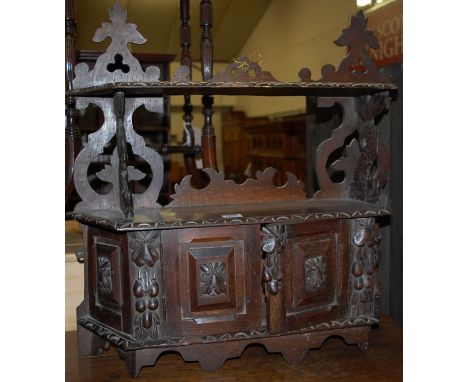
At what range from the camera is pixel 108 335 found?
2402 mm

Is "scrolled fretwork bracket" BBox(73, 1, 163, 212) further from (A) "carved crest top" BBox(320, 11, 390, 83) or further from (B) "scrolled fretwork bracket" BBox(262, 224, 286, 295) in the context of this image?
(A) "carved crest top" BBox(320, 11, 390, 83)

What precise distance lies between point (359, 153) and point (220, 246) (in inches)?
35.3

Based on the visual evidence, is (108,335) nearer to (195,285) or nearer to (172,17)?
(195,285)

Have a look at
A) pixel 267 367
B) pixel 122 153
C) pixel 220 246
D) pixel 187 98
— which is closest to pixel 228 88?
pixel 122 153

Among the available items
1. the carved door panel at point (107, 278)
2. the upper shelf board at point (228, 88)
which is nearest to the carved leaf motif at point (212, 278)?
the carved door panel at point (107, 278)

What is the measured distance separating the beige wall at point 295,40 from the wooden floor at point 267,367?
4323mm

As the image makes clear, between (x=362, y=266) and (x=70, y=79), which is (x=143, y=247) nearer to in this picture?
(x=362, y=266)

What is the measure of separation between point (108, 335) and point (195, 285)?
0.41 metres

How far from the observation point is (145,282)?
7.61 ft

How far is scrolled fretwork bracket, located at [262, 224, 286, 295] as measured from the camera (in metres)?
2.39

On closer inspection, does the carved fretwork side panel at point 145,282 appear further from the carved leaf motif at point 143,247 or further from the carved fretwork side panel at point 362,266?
the carved fretwork side panel at point 362,266

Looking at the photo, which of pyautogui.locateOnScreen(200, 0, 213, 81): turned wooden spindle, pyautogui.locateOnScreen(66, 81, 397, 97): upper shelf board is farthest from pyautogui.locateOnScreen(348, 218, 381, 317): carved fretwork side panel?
pyautogui.locateOnScreen(200, 0, 213, 81): turned wooden spindle

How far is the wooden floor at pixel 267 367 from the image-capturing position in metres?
2.42

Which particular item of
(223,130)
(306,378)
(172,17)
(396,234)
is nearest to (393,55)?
(396,234)
